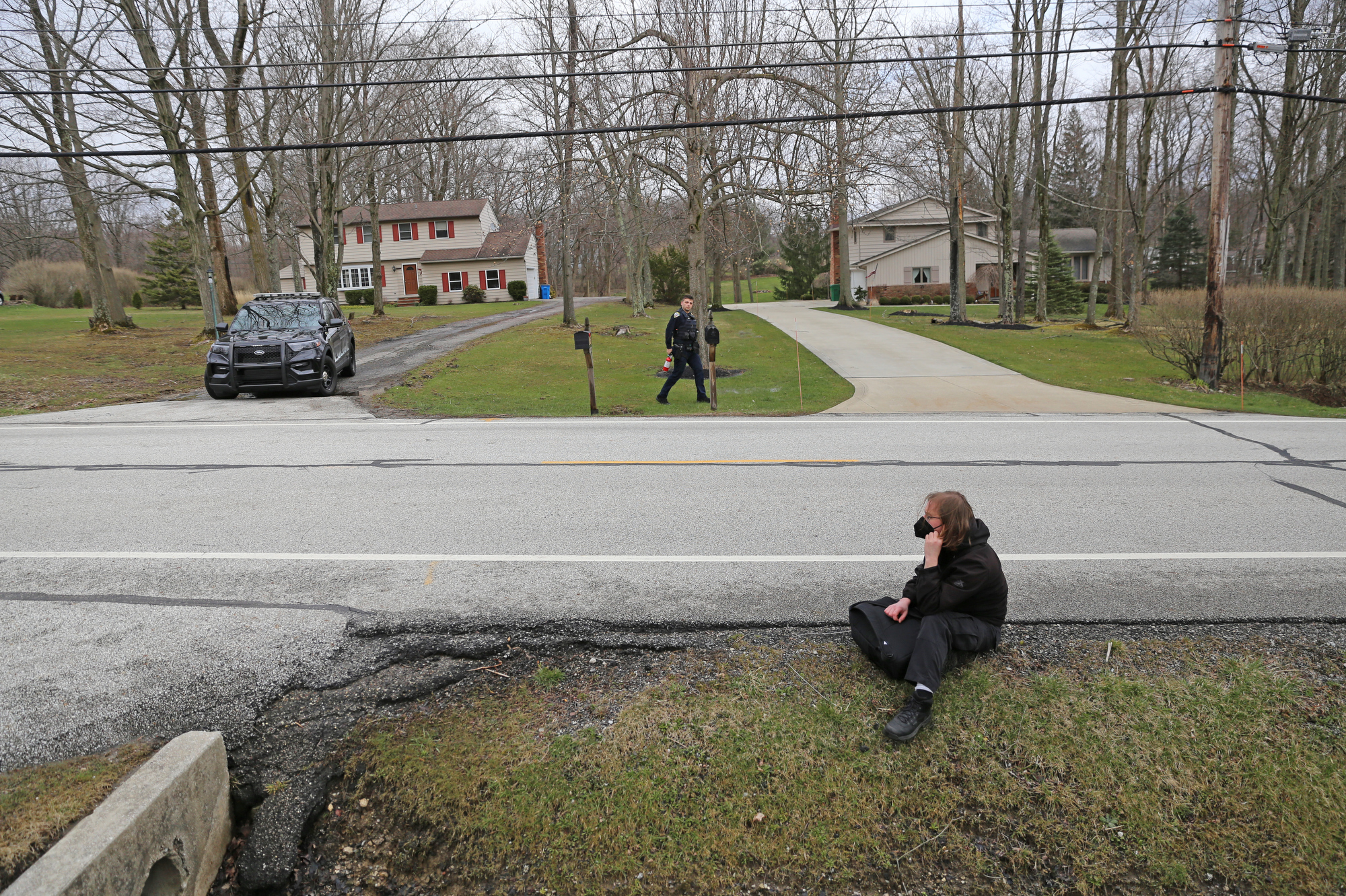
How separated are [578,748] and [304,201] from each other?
100 feet

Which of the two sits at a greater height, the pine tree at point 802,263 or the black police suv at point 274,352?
the pine tree at point 802,263

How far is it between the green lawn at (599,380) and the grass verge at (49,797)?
30.3ft

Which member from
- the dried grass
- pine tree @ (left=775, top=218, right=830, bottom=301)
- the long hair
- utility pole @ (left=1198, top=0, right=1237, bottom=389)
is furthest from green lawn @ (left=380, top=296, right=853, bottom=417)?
pine tree @ (left=775, top=218, right=830, bottom=301)

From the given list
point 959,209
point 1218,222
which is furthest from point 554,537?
point 959,209

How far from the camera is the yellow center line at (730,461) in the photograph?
8836 millimetres

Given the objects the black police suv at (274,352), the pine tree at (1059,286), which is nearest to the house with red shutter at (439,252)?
the pine tree at (1059,286)

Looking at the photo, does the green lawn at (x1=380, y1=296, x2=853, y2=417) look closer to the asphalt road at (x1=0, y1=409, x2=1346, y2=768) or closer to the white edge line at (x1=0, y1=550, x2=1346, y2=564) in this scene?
the asphalt road at (x1=0, y1=409, x2=1346, y2=768)

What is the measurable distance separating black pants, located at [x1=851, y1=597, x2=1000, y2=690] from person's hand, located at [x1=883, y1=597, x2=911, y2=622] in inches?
1.5

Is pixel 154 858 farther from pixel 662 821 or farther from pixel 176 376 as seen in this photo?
pixel 176 376

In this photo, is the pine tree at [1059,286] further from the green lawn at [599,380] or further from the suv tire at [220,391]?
the suv tire at [220,391]

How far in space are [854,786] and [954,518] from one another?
1.39 meters

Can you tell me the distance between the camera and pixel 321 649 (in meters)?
4.59

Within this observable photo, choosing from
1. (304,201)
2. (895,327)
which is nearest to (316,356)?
(304,201)

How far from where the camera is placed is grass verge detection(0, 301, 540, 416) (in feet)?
51.7
